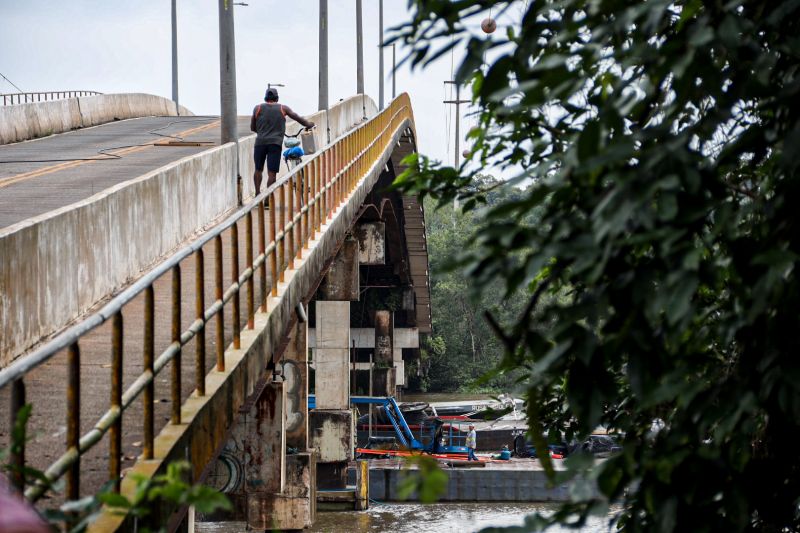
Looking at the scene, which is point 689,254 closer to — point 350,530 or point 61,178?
point 61,178

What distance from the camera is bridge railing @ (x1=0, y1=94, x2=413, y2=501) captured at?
4.26m

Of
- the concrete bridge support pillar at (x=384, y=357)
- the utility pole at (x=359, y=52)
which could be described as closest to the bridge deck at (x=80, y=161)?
the utility pole at (x=359, y=52)

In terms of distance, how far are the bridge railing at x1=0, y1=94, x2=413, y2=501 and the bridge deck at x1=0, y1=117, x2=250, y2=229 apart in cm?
312

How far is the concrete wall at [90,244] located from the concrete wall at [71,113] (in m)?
14.7

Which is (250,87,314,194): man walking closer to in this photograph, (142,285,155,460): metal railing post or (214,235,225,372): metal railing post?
(214,235,225,372): metal railing post

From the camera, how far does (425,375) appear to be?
6606 centimetres

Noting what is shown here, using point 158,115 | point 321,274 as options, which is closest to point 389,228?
point 158,115

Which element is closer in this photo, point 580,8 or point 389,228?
point 580,8

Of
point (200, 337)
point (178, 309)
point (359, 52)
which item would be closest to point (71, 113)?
point (359, 52)

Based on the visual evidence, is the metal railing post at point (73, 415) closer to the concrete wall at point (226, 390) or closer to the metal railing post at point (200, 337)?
the concrete wall at point (226, 390)

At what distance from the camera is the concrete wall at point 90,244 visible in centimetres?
806

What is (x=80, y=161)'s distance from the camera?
Result: 21797 mm

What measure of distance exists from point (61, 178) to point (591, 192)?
16.3 metres

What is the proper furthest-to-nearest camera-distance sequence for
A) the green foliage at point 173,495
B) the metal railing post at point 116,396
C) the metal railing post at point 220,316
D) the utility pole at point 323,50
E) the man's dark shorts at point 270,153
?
the utility pole at point 323,50 → the man's dark shorts at point 270,153 → the metal railing post at point 220,316 → the metal railing post at point 116,396 → the green foliage at point 173,495
